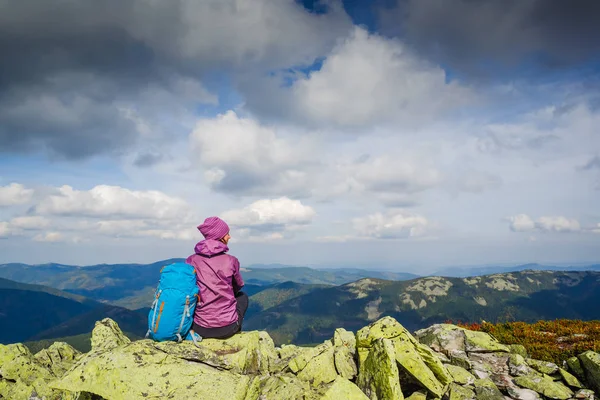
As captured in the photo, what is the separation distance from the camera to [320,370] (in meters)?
12.5

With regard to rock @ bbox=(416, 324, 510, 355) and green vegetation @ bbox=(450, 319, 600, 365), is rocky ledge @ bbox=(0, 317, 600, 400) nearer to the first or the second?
rock @ bbox=(416, 324, 510, 355)

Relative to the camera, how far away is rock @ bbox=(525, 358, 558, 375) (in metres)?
14.0

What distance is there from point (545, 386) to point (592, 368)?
7.26 feet

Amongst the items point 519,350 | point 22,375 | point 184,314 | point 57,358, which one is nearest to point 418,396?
point 184,314

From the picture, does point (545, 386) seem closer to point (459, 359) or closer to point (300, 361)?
point (459, 359)

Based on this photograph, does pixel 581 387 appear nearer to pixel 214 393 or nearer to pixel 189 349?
pixel 214 393

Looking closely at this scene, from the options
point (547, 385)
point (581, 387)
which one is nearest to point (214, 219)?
point (547, 385)

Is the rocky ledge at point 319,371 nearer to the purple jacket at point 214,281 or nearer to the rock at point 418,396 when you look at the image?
the rock at point 418,396

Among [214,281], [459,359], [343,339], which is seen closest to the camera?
[214,281]

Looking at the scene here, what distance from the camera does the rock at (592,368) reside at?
40.7 ft

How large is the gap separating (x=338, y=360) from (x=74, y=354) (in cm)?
1963

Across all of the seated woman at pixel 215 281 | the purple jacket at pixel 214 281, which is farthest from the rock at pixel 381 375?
the purple jacket at pixel 214 281

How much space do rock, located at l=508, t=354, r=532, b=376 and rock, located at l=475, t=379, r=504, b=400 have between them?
2.17 metres

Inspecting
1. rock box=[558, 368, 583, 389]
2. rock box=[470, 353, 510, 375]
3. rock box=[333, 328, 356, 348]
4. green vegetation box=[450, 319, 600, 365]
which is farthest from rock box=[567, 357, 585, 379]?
rock box=[333, 328, 356, 348]
